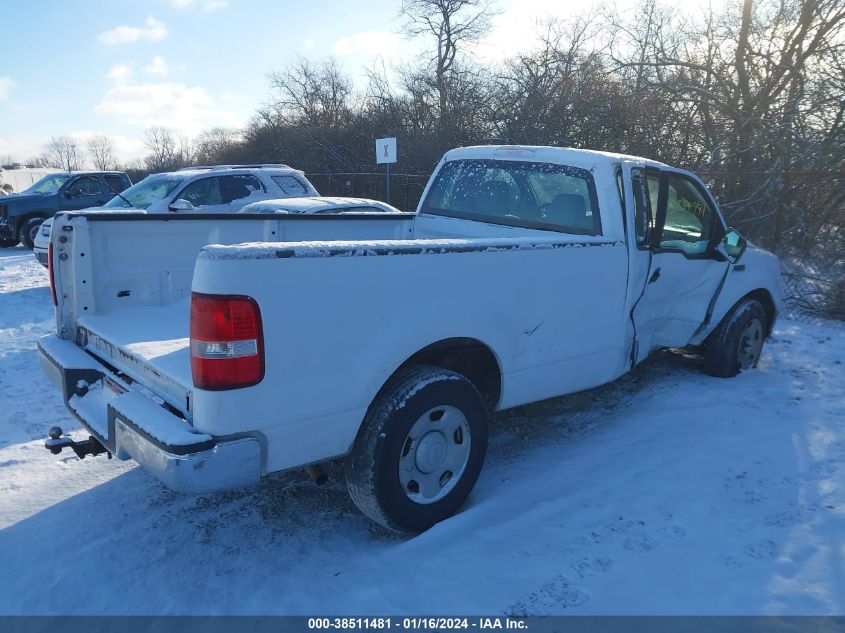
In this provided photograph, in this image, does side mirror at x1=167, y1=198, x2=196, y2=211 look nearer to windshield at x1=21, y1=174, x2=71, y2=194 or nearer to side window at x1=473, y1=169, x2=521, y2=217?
side window at x1=473, y1=169, x2=521, y2=217

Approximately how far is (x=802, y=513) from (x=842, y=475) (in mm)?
612

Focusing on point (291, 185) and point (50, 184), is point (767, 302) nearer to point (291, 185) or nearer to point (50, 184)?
point (291, 185)

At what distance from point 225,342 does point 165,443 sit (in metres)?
0.47

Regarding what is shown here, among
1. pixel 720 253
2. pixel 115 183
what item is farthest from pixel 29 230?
pixel 720 253

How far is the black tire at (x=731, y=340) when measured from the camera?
5422 mm

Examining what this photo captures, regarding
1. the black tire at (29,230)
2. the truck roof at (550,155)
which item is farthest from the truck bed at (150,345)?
the black tire at (29,230)

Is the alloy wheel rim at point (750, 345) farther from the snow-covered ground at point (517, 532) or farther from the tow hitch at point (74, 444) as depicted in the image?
the tow hitch at point (74, 444)

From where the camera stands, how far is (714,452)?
4074 millimetres

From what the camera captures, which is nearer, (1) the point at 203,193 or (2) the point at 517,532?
(2) the point at 517,532

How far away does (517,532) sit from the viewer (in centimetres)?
329

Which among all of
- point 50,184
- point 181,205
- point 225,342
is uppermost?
point 50,184

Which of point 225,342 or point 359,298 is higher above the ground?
point 359,298

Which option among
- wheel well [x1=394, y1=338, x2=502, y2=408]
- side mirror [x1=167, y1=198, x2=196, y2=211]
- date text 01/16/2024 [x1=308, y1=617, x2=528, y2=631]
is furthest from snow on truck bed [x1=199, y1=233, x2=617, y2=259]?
side mirror [x1=167, y1=198, x2=196, y2=211]

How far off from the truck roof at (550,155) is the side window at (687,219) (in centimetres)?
29
